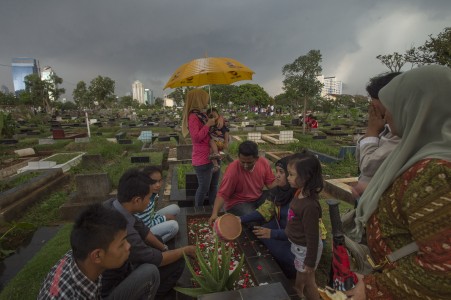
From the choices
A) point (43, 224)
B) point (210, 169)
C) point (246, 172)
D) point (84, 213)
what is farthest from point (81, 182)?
point (84, 213)

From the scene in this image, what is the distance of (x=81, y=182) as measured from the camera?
542cm

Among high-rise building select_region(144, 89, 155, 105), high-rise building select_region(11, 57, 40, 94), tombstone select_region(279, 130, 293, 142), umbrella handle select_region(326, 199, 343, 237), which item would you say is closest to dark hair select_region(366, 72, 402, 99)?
umbrella handle select_region(326, 199, 343, 237)

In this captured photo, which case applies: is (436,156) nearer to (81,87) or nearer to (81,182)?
(81,182)

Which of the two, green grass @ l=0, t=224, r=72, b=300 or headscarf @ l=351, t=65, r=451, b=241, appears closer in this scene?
headscarf @ l=351, t=65, r=451, b=241

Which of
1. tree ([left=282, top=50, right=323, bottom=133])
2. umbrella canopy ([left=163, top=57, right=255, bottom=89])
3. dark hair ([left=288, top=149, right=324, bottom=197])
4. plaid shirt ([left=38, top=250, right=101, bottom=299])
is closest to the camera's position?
plaid shirt ([left=38, top=250, right=101, bottom=299])

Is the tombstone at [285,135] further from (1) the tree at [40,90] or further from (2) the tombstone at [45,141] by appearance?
(1) the tree at [40,90]

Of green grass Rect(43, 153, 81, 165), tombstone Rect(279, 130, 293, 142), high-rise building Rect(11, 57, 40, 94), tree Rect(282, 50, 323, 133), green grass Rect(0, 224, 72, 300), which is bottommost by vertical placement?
green grass Rect(0, 224, 72, 300)

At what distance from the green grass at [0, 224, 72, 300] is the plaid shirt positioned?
60.7 inches

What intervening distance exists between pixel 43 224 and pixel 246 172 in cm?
394

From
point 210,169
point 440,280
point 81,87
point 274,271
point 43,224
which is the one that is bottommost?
point 43,224

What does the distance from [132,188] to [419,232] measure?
2.04 meters

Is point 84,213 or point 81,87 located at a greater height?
point 81,87

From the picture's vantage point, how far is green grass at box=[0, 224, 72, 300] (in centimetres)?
278

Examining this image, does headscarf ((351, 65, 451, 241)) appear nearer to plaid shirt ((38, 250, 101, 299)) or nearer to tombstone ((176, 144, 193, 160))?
plaid shirt ((38, 250, 101, 299))
